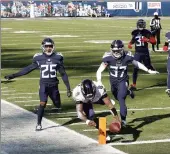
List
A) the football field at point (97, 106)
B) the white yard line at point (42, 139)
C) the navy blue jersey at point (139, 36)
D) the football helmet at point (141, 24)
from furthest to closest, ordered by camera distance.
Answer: the navy blue jersey at point (139, 36) < the football helmet at point (141, 24) < the football field at point (97, 106) < the white yard line at point (42, 139)

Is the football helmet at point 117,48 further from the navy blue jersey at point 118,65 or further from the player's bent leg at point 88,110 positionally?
the player's bent leg at point 88,110

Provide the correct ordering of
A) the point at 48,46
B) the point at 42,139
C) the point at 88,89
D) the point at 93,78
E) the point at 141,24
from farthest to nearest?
the point at 93,78, the point at 141,24, the point at 48,46, the point at 42,139, the point at 88,89

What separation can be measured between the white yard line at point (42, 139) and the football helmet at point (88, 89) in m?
0.80

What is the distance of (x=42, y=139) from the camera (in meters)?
11.2

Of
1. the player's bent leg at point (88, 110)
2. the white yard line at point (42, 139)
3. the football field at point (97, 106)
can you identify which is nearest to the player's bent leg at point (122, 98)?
the football field at point (97, 106)

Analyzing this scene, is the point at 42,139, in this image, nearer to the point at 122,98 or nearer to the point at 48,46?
the point at 122,98

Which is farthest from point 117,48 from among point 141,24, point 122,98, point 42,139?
point 141,24

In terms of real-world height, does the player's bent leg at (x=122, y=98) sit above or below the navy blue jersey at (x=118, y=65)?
below

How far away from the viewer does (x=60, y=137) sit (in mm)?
11359

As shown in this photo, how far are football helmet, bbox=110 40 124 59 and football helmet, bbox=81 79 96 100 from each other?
55.3 inches

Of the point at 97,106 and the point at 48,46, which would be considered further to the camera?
the point at 97,106

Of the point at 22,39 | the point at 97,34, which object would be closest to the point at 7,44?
the point at 22,39

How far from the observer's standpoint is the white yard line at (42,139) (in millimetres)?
10422

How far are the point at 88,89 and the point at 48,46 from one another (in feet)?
6.46
